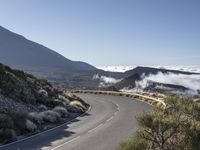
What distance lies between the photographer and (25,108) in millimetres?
39250

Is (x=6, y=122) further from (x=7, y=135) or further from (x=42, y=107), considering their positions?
(x=42, y=107)

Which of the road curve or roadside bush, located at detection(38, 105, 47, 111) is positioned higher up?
roadside bush, located at detection(38, 105, 47, 111)

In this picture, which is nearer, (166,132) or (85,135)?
(166,132)

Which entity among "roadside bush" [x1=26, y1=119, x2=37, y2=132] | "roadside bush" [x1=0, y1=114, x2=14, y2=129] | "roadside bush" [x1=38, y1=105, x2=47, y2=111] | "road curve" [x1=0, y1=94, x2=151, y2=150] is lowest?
"road curve" [x1=0, y1=94, x2=151, y2=150]

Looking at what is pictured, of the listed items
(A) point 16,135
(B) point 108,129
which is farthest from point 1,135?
(B) point 108,129

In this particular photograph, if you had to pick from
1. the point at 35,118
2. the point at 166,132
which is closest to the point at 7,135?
the point at 35,118

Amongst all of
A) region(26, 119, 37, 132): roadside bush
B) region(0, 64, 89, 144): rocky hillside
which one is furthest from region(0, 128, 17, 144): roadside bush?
region(26, 119, 37, 132): roadside bush

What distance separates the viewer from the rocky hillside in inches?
1098

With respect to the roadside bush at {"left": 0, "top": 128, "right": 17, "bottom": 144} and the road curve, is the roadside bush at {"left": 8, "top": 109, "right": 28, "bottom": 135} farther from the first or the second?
the roadside bush at {"left": 0, "top": 128, "right": 17, "bottom": 144}

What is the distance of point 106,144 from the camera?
78.7ft

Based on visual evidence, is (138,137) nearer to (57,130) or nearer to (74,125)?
(57,130)

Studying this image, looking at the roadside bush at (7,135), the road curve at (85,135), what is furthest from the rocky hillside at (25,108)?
the road curve at (85,135)

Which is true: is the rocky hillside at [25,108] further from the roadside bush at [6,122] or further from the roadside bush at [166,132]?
the roadside bush at [166,132]

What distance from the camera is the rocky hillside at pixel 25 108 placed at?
27.9 meters
